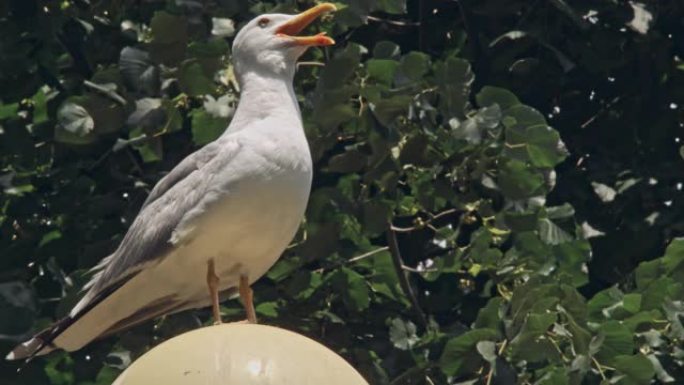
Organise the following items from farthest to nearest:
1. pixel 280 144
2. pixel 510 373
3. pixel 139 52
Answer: pixel 139 52
pixel 510 373
pixel 280 144

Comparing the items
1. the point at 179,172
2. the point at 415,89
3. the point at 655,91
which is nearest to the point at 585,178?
the point at 655,91

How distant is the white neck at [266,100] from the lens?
689 cm

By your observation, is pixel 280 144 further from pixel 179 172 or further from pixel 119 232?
pixel 119 232

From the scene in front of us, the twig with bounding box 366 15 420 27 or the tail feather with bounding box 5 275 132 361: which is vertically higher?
the tail feather with bounding box 5 275 132 361

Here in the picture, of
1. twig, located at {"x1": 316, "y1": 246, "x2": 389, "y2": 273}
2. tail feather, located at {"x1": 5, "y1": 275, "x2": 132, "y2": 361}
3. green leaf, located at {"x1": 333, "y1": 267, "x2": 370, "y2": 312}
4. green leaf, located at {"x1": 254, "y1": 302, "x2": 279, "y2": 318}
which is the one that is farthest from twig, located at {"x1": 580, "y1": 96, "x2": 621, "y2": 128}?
tail feather, located at {"x1": 5, "y1": 275, "x2": 132, "y2": 361}

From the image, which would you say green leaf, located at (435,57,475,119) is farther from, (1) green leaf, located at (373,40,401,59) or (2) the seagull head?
(2) the seagull head

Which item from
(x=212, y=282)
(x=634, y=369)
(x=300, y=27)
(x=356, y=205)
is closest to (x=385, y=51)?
(x=356, y=205)

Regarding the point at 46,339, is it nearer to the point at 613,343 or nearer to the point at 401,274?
the point at 401,274

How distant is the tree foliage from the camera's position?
825 cm

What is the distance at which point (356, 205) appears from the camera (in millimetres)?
8500

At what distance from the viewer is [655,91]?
10.1 metres

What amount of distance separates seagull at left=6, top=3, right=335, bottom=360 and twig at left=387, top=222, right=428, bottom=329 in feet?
5.31

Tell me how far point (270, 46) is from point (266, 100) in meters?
0.28

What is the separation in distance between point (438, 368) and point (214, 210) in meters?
2.01
